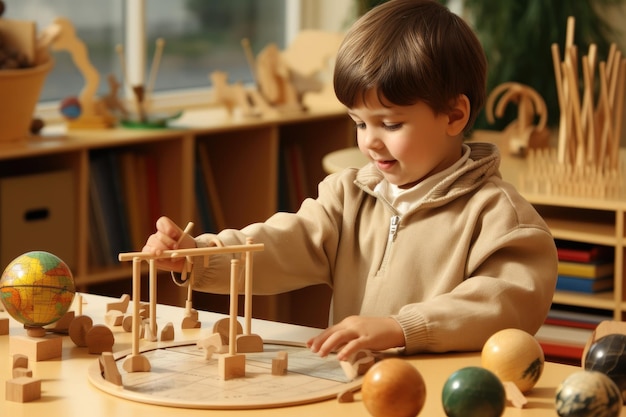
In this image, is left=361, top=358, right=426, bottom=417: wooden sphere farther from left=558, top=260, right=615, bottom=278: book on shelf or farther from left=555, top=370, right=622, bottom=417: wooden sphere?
left=558, top=260, right=615, bottom=278: book on shelf

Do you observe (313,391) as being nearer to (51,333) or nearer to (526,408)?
(526,408)

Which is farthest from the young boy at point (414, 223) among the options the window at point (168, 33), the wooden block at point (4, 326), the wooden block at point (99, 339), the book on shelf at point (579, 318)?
the window at point (168, 33)

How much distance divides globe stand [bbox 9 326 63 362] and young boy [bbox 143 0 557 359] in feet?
0.50

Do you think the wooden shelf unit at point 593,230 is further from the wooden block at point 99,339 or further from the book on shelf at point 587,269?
the wooden block at point 99,339

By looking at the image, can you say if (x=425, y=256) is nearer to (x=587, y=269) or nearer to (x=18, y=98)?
(x=587, y=269)

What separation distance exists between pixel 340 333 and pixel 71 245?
72.5 inches

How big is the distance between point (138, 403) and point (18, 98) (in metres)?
1.80

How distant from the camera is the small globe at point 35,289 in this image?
4.26 feet

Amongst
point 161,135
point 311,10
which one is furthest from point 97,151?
point 311,10

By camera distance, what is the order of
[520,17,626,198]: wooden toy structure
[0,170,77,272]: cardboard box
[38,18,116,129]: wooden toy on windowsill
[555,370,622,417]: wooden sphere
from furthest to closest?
[38,18,116,129]: wooden toy on windowsill < [0,170,77,272]: cardboard box < [520,17,626,198]: wooden toy structure < [555,370,622,417]: wooden sphere

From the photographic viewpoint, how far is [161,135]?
3.12 m

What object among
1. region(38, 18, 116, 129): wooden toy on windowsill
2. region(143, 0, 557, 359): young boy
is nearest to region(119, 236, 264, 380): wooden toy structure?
region(143, 0, 557, 359): young boy

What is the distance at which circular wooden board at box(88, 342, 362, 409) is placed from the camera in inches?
43.6

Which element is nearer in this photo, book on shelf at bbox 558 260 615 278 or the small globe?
the small globe
